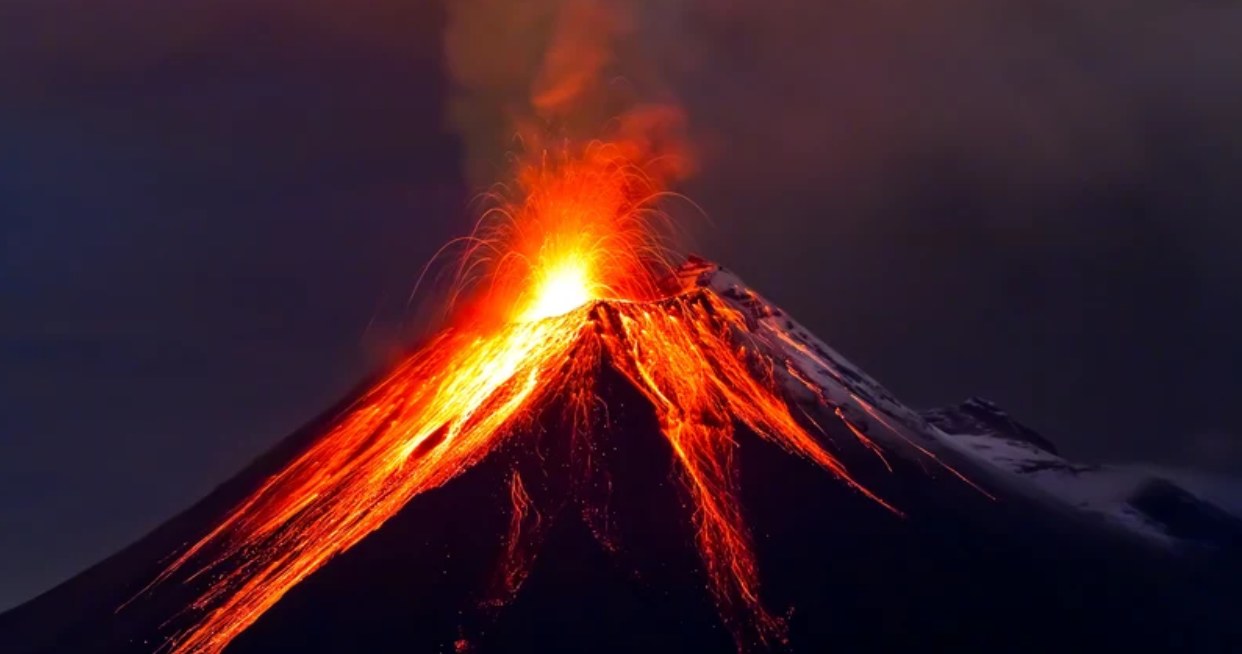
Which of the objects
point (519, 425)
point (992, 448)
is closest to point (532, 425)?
point (519, 425)

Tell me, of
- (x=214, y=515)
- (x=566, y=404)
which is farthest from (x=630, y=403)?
(x=214, y=515)

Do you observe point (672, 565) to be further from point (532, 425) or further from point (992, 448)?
point (992, 448)

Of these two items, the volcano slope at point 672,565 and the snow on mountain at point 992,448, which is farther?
the snow on mountain at point 992,448

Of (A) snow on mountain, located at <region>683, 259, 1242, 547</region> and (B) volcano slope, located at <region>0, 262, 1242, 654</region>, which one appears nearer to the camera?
(B) volcano slope, located at <region>0, 262, 1242, 654</region>

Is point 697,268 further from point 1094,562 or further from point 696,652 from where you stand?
point 696,652
